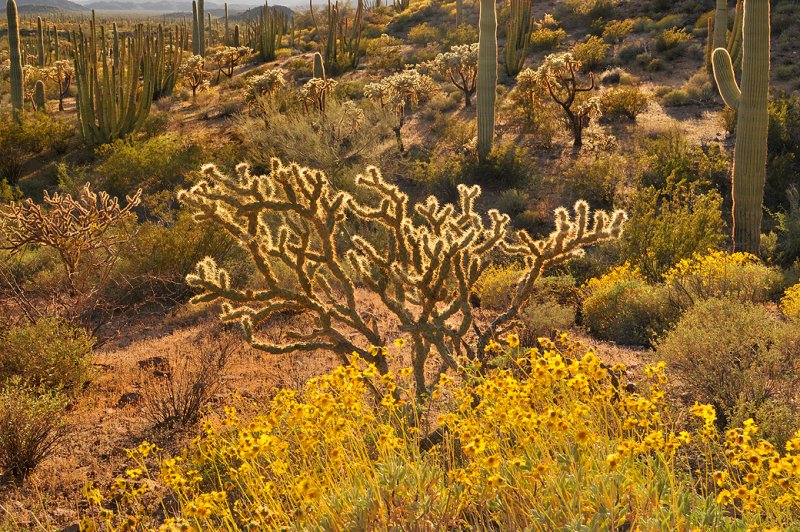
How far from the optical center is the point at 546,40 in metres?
27.3

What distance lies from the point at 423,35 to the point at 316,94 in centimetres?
1539

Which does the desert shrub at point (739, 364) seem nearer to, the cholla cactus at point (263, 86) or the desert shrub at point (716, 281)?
the desert shrub at point (716, 281)

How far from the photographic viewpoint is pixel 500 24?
32344mm

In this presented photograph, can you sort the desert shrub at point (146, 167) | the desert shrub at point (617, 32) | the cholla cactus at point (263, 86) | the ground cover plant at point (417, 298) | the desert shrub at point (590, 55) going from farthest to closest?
the desert shrub at point (617, 32) → the desert shrub at point (590, 55) → the cholla cactus at point (263, 86) → the desert shrub at point (146, 167) → the ground cover plant at point (417, 298)

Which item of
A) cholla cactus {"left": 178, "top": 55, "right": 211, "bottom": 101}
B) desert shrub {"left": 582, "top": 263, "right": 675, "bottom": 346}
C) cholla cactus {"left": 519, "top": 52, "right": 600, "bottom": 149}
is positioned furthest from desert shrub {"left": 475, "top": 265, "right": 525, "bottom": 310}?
cholla cactus {"left": 178, "top": 55, "right": 211, "bottom": 101}

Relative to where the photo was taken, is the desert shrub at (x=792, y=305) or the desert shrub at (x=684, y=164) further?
the desert shrub at (x=684, y=164)

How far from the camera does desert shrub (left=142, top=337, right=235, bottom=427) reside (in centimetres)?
590

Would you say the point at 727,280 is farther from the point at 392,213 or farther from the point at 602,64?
the point at 602,64

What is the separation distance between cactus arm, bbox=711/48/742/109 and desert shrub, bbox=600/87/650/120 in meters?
7.23

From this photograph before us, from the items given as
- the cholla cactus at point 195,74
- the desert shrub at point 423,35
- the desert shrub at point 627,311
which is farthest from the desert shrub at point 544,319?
the desert shrub at point 423,35

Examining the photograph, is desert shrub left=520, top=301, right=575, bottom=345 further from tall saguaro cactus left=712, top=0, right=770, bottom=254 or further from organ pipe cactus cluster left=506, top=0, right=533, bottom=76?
organ pipe cactus cluster left=506, top=0, right=533, bottom=76

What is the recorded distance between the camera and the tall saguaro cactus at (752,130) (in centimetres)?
1084

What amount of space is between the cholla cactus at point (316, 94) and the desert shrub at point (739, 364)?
1458cm

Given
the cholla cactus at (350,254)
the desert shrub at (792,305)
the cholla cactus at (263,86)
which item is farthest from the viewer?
the cholla cactus at (263,86)
